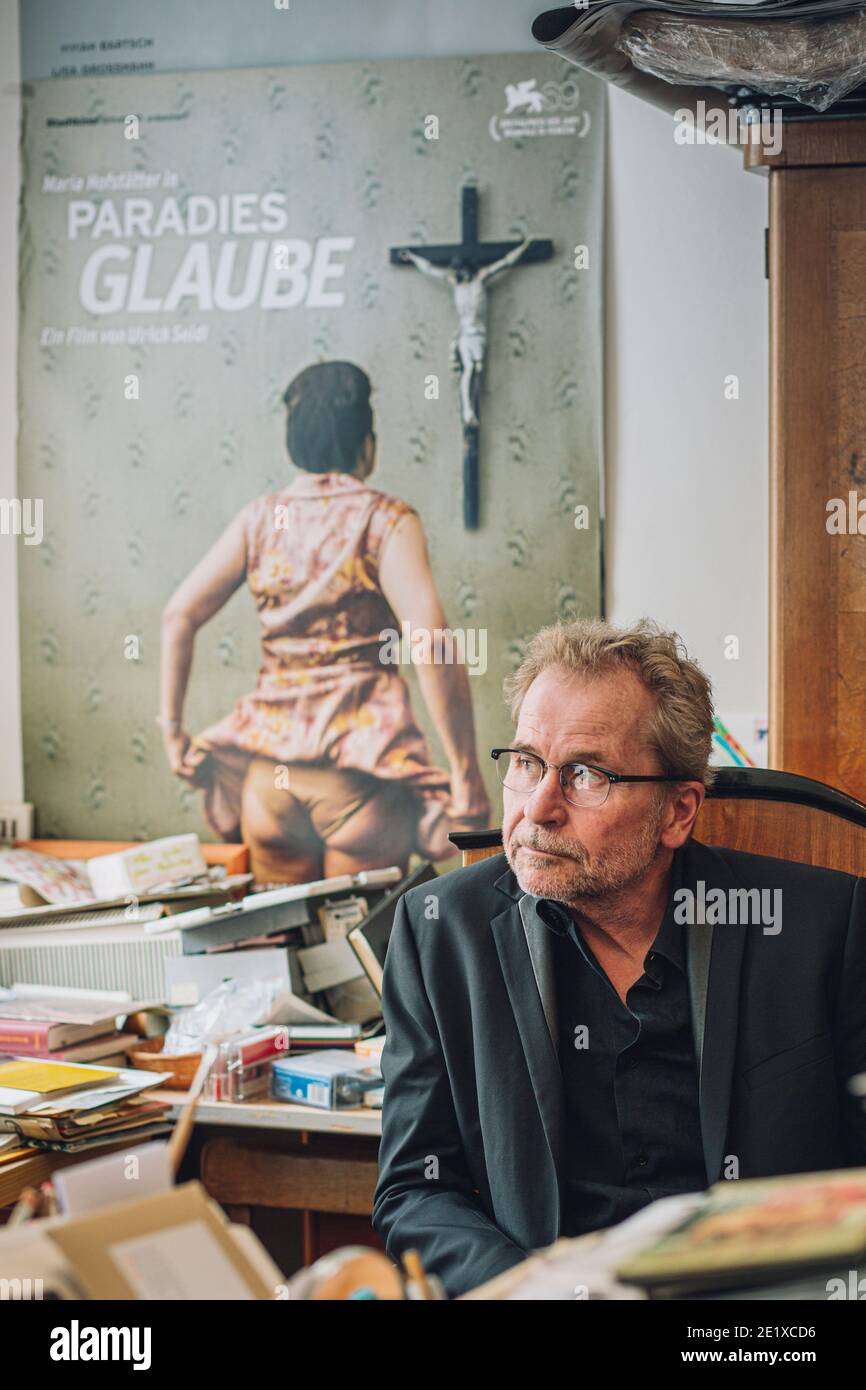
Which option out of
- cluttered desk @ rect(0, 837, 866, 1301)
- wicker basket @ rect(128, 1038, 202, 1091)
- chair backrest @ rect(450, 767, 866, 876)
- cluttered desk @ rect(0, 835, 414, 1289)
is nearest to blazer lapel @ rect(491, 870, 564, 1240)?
cluttered desk @ rect(0, 837, 866, 1301)

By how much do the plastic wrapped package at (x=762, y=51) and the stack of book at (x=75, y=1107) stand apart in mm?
1851

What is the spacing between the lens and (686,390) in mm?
3092

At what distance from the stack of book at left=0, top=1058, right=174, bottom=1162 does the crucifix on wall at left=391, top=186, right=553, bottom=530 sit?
153 centimetres

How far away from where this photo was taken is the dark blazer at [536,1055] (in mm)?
1642

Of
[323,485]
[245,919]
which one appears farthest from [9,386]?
[245,919]

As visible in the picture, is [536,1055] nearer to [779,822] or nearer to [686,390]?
[779,822]

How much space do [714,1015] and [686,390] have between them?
1.80 meters

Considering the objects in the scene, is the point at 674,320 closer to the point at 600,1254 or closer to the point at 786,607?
the point at 786,607

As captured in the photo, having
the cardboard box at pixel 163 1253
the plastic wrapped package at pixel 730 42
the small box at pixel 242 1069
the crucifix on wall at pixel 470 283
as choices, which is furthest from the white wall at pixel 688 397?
the cardboard box at pixel 163 1253

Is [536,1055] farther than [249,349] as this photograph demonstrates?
No

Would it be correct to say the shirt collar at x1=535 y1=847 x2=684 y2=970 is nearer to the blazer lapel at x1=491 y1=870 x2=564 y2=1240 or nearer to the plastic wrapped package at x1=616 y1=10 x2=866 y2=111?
the blazer lapel at x1=491 y1=870 x2=564 y2=1240

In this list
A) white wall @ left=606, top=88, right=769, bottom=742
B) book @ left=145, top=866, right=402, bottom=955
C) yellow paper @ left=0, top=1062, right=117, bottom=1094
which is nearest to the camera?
yellow paper @ left=0, top=1062, right=117, bottom=1094

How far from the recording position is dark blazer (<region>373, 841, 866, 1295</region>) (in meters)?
1.64

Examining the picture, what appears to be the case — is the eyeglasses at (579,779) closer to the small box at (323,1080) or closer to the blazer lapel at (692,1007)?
the blazer lapel at (692,1007)
